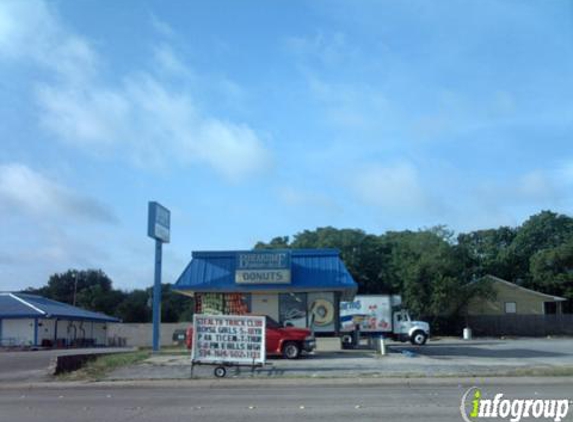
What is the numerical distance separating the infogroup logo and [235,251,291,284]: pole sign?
61.6ft

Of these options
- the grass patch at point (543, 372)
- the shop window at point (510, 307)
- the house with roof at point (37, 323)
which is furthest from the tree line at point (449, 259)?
the grass patch at point (543, 372)

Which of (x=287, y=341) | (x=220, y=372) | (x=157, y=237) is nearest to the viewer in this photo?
(x=220, y=372)

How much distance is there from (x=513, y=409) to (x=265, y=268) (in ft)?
69.7

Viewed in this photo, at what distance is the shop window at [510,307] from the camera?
66312 millimetres

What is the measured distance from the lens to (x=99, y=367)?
24125 mm

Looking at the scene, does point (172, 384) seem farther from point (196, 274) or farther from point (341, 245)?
point (341, 245)

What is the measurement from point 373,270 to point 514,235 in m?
19.5

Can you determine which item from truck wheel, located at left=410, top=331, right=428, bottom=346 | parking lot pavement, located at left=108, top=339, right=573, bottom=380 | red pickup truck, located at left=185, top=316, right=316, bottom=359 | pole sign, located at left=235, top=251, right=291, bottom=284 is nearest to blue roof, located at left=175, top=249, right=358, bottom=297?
pole sign, located at left=235, top=251, right=291, bottom=284

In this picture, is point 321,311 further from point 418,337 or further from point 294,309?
point 418,337

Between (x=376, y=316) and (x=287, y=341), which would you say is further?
(x=376, y=316)

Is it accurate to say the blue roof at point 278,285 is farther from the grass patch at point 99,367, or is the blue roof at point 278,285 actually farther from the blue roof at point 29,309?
the blue roof at point 29,309

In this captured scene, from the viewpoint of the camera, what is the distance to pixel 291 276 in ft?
107

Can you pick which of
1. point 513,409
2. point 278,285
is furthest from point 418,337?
point 513,409

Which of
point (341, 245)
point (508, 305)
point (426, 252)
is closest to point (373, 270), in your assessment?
point (341, 245)
